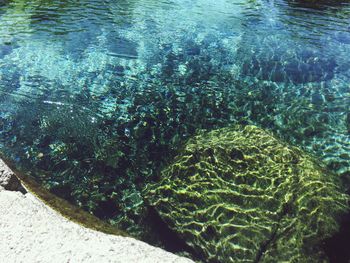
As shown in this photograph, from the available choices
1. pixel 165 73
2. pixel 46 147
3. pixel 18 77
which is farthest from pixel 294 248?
pixel 18 77

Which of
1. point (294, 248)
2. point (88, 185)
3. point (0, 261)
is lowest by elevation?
point (88, 185)

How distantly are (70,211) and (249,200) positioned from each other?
3.13 meters

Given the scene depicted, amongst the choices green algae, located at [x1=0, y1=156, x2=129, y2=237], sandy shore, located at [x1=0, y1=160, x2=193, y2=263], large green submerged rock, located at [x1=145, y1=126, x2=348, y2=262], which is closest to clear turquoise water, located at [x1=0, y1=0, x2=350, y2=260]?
green algae, located at [x1=0, y1=156, x2=129, y2=237]

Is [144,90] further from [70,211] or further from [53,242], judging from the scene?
[53,242]

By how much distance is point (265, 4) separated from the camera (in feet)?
53.3

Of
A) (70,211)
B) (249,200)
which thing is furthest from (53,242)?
(249,200)

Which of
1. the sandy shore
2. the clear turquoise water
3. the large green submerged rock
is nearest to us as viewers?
the sandy shore

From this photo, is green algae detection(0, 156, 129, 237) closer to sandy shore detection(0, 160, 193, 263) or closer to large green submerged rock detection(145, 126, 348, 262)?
sandy shore detection(0, 160, 193, 263)

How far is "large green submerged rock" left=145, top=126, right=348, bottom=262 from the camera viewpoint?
488 cm

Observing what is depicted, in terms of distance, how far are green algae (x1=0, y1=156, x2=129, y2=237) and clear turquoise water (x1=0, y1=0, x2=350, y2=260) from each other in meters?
0.39

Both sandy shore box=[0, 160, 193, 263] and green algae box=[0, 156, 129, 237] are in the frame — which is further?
green algae box=[0, 156, 129, 237]

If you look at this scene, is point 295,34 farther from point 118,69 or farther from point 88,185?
point 88,185

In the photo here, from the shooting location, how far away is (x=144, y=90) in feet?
29.1

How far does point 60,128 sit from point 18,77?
318cm
